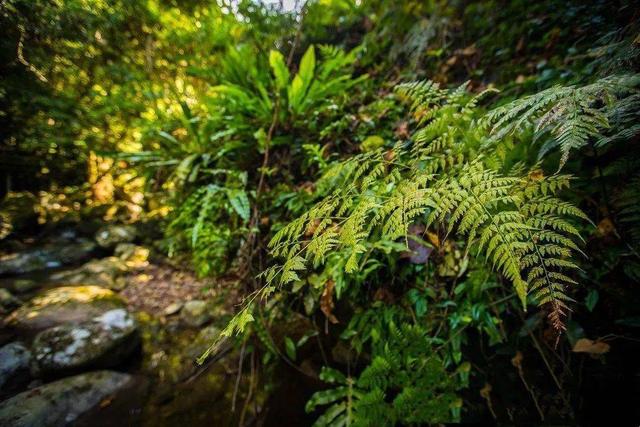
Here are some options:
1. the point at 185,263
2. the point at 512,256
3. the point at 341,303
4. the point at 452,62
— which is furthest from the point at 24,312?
the point at 452,62

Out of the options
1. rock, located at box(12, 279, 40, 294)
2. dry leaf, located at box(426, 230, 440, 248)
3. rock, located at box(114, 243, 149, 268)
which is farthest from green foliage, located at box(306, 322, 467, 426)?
rock, located at box(12, 279, 40, 294)

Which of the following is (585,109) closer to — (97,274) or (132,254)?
(97,274)

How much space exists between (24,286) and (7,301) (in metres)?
0.48

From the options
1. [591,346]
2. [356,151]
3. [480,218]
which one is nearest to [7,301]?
[356,151]

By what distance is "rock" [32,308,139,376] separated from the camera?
2131mm

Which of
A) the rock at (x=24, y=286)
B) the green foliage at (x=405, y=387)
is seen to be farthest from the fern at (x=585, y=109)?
the rock at (x=24, y=286)

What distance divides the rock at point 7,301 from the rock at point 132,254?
45.9 inches

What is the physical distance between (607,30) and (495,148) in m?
1.34

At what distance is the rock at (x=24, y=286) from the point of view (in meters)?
3.43

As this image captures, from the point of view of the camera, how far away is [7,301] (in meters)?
3.08

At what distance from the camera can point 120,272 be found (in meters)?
3.89

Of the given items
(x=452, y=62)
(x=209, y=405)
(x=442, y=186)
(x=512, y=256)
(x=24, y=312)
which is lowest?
(x=209, y=405)

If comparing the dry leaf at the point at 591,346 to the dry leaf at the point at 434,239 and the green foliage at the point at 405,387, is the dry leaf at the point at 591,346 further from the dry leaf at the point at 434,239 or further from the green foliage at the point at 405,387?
the dry leaf at the point at 434,239

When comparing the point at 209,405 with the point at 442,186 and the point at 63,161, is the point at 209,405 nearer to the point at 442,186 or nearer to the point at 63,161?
the point at 442,186
